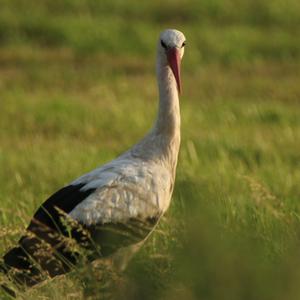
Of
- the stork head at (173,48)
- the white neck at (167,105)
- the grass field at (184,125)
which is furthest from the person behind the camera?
the stork head at (173,48)

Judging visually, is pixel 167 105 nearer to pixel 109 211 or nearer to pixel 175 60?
pixel 175 60

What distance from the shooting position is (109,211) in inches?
202

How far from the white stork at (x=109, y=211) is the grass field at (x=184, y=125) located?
12 centimetres

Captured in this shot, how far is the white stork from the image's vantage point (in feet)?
15.8

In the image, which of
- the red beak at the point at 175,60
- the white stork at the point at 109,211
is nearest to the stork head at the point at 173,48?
the red beak at the point at 175,60

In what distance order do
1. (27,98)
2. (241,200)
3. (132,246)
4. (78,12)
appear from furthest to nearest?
1. (78,12)
2. (27,98)
3. (241,200)
4. (132,246)

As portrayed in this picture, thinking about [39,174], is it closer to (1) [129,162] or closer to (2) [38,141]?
(2) [38,141]

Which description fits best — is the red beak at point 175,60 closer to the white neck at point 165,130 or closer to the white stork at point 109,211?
the white neck at point 165,130

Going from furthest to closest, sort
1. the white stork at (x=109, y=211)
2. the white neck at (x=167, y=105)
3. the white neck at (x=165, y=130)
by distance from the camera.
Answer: the white neck at (x=167, y=105), the white neck at (x=165, y=130), the white stork at (x=109, y=211)

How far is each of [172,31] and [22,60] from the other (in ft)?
34.3

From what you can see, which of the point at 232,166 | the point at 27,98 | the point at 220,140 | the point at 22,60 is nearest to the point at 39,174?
the point at 232,166

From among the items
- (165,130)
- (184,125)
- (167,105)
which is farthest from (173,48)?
(184,125)

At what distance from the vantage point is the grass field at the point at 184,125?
12.0 ft

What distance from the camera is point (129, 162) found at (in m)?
5.38
